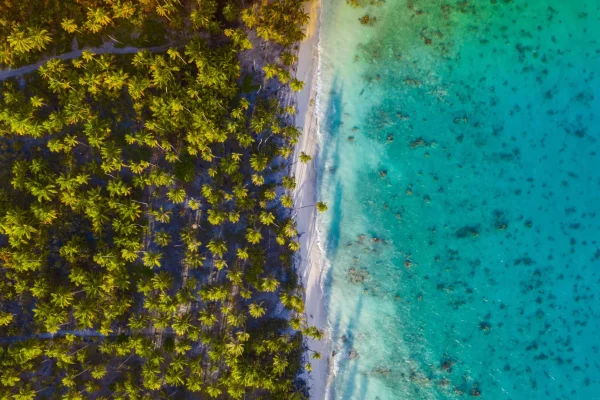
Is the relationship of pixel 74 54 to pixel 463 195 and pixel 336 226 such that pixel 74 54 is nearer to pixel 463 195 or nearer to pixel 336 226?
pixel 336 226

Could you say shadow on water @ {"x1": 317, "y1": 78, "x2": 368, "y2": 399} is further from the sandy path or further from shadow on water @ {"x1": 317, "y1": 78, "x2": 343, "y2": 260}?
the sandy path

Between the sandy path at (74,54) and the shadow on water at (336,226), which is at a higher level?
the sandy path at (74,54)

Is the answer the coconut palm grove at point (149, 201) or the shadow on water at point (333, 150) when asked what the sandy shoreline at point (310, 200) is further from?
the coconut palm grove at point (149, 201)

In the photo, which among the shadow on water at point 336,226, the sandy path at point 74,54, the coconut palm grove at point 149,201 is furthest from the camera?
the shadow on water at point 336,226

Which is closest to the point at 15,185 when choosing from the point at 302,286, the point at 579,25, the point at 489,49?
the point at 302,286

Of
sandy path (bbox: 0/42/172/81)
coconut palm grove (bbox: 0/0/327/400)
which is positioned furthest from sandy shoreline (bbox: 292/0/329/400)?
sandy path (bbox: 0/42/172/81)

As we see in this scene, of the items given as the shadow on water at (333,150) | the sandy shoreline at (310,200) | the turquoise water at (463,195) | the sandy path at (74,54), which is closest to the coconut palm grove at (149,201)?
the sandy path at (74,54)

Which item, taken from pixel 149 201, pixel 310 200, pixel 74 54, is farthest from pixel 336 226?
pixel 74 54
